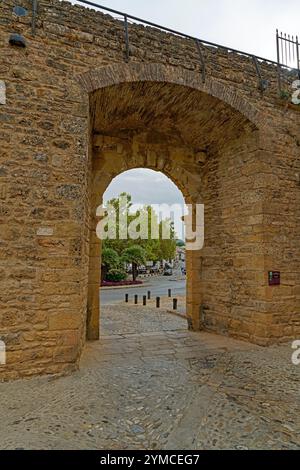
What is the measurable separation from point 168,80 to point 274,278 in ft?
11.7

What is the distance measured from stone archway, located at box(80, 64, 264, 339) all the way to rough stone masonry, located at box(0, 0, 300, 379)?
3 centimetres

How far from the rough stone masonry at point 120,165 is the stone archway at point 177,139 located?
→ 0.03m

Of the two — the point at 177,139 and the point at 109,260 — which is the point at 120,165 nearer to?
the point at 177,139

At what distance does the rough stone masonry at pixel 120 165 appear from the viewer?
3.61 m

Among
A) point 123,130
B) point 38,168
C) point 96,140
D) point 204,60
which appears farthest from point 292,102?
point 38,168

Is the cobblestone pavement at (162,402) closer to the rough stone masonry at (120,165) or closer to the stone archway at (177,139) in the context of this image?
the rough stone masonry at (120,165)

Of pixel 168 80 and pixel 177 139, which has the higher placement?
pixel 168 80

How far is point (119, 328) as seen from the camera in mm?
6613

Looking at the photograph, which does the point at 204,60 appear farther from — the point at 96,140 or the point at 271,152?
the point at 96,140

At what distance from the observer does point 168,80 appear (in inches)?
178

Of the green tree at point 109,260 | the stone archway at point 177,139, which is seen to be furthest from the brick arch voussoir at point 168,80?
the green tree at point 109,260

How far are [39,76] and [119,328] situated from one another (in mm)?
4923

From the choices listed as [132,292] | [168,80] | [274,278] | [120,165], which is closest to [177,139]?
[120,165]

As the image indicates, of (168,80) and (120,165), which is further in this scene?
(120,165)
